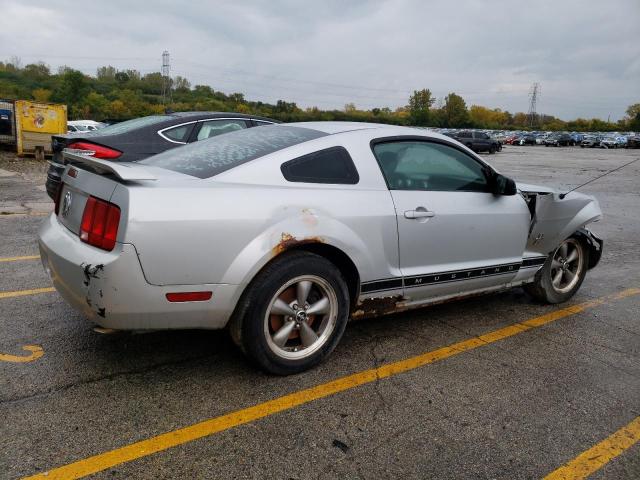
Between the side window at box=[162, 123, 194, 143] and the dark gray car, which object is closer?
the dark gray car

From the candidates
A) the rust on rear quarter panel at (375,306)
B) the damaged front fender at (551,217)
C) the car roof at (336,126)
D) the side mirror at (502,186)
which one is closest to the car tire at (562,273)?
the damaged front fender at (551,217)

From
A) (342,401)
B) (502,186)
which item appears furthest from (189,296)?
(502,186)

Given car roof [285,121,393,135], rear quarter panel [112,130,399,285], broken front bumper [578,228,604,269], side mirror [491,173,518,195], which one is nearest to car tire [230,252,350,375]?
rear quarter panel [112,130,399,285]

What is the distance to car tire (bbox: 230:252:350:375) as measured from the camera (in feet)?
9.36

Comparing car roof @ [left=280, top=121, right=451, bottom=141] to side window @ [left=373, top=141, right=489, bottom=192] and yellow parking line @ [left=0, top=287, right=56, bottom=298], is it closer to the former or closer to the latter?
side window @ [left=373, top=141, right=489, bottom=192]

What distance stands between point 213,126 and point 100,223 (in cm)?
428

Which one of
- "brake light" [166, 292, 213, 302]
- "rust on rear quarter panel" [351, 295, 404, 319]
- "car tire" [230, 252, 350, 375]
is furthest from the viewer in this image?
"rust on rear quarter panel" [351, 295, 404, 319]

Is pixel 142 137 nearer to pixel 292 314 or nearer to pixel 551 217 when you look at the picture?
pixel 292 314

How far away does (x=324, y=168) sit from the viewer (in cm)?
322

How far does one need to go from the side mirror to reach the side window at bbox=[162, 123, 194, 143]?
3920 mm

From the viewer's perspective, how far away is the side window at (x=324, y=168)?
3.11 metres

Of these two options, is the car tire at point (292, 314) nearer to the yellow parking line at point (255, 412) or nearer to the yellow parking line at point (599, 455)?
the yellow parking line at point (255, 412)

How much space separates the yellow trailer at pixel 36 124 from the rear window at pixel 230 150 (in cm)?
1385

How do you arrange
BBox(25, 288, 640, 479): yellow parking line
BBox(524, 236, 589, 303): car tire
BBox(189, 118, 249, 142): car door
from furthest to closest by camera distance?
BBox(189, 118, 249, 142): car door < BBox(524, 236, 589, 303): car tire < BBox(25, 288, 640, 479): yellow parking line
